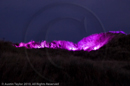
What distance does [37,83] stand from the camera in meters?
6.39

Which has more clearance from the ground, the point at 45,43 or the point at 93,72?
the point at 45,43

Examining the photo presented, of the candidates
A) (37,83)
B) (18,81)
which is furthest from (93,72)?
(18,81)

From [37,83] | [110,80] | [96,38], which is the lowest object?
[110,80]

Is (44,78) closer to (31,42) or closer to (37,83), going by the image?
(37,83)

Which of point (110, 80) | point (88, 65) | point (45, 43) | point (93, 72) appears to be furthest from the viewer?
point (45, 43)

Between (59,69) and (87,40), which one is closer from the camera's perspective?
(59,69)

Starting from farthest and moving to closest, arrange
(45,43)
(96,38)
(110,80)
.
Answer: (96,38), (45,43), (110,80)

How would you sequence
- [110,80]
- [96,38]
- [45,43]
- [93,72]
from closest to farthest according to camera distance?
[110,80] → [93,72] → [45,43] → [96,38]

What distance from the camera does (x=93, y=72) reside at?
7988mm

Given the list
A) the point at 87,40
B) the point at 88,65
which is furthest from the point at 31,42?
the point at 88,65

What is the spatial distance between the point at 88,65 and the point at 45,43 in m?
17.7

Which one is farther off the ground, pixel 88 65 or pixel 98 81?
pixel 88 65

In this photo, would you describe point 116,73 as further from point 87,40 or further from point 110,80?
point 87,40

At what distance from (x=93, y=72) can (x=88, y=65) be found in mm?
841
